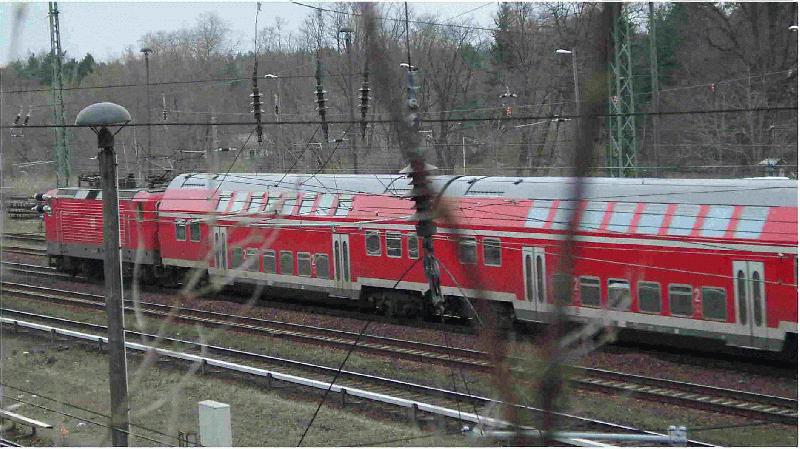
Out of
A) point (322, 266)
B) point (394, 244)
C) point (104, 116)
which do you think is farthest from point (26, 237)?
point (104, 116)

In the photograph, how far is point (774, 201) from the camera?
39.6ft

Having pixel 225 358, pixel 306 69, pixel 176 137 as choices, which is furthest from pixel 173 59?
pixel 176 137

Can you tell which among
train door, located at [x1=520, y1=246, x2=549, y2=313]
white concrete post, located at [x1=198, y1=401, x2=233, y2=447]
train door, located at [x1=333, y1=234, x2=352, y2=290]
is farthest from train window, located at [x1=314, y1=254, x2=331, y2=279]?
white concrete post, located at [x1=198, y1=401, x2=233, y2=447]

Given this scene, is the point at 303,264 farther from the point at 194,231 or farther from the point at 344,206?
the point at 194,231

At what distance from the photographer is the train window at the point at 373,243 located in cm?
1648

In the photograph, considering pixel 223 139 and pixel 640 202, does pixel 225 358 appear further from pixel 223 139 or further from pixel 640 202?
pixel 223 139

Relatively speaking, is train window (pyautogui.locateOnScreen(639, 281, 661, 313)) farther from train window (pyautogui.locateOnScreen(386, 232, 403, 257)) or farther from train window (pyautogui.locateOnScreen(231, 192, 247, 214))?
train window (pyautogui.locateOnScreen(231, 192, 247, 214))

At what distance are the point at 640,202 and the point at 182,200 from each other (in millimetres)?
11434

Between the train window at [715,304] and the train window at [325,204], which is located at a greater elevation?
the train window at [325,204]

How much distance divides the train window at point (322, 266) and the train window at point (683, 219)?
7.20 metres

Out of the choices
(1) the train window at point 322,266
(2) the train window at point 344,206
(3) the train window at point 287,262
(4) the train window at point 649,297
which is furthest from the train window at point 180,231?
(4) the train window at point 649,297

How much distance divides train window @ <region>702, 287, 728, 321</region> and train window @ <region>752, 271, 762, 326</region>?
40cm

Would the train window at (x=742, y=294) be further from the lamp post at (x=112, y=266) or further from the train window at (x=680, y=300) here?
the lamp post at (x=112, y=266)

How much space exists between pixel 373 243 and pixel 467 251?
15627mm
